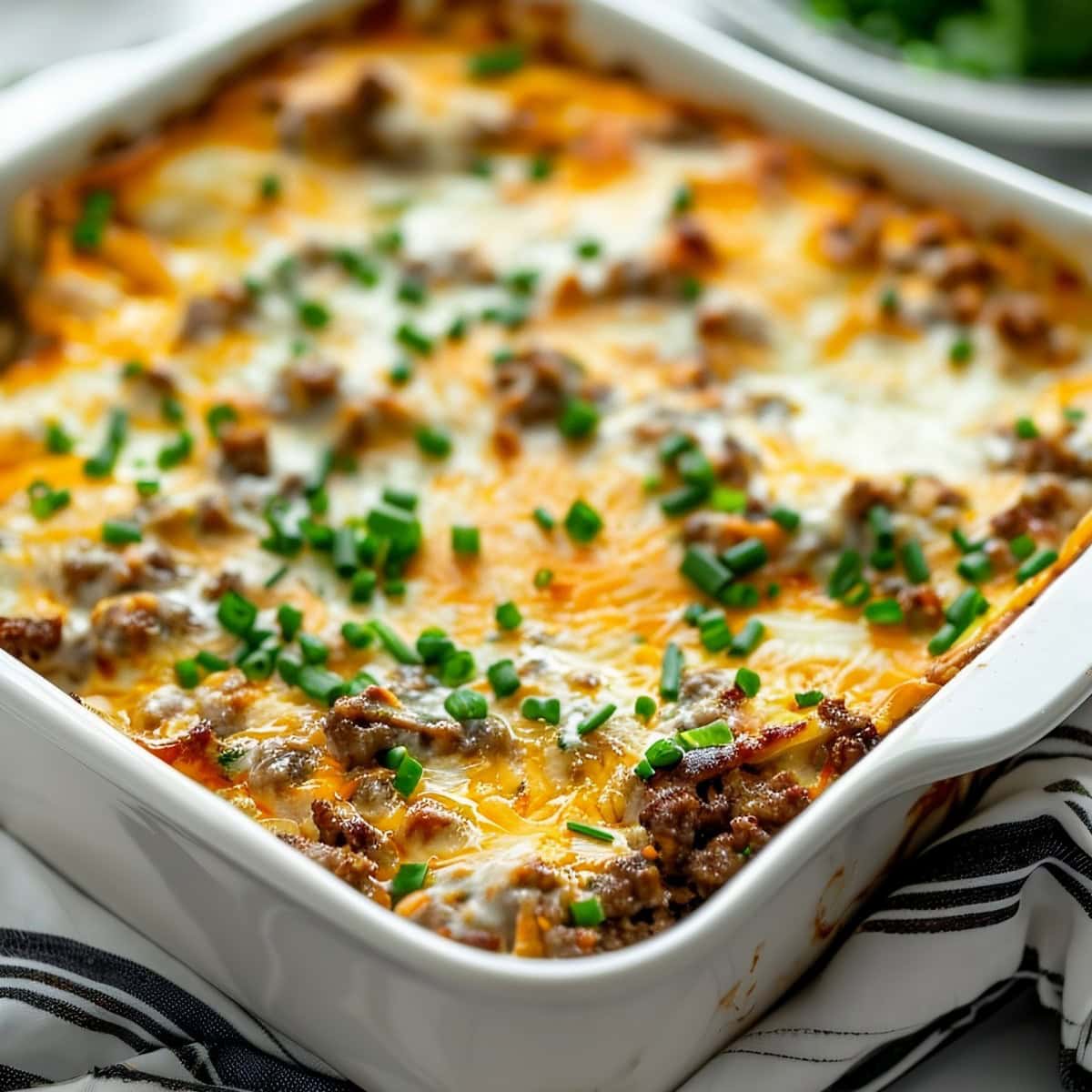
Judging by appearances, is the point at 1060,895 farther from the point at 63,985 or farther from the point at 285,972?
the point at 63,985

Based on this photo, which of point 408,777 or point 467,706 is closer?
point 408,777

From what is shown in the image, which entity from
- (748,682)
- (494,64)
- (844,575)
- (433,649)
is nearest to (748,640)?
(748,682)

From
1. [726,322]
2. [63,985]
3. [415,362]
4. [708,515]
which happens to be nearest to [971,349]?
[726,322]

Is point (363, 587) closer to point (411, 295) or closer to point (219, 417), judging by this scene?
point (219, 417)

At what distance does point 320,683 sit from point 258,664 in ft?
0.34

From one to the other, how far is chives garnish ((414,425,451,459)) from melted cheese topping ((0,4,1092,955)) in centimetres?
4

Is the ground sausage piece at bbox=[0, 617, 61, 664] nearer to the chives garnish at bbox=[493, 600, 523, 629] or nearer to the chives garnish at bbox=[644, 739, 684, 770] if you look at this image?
the chives garnish at bbox=[493, 600, 523, 629]

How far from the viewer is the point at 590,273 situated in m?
2.96

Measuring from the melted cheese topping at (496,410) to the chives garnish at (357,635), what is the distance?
0.07 ft

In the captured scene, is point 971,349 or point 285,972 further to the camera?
point 971,349

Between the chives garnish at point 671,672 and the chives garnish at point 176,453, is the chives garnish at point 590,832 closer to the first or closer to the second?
the chives garnish at point 671,672

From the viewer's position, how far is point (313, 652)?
2229 mm

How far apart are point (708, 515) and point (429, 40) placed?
156 cm

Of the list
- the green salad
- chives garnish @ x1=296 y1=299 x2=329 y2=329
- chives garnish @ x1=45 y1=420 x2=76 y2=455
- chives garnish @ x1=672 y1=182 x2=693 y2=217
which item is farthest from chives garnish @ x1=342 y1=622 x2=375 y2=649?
the green salad
